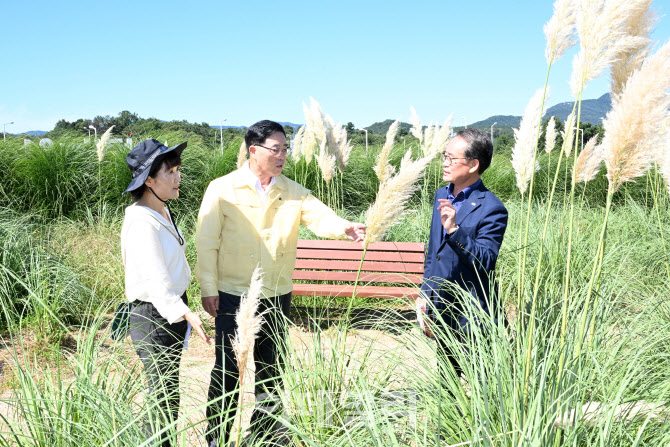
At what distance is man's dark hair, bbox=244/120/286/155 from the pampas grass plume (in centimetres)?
135

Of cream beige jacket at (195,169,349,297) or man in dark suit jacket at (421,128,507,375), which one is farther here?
cream beige jacket at (195,169,349,297)

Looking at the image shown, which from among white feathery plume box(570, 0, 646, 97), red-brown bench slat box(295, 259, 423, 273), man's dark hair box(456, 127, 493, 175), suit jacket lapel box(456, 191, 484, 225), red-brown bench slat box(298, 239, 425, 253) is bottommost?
red-brown bench slat box(295, 259, 423, 273)

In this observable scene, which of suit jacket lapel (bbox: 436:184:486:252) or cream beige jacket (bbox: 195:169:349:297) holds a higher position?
suit jacket lapel (bbox: 436:184:486:252)

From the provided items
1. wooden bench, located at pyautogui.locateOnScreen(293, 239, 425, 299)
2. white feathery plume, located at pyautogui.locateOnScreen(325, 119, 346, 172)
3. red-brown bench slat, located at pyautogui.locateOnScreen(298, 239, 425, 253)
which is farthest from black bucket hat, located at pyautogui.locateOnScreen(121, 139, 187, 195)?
red-brown bench slat, located at pyautogui.locateOnScreen(298, 239, 425, 253)

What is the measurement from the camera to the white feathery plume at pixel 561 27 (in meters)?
2.35

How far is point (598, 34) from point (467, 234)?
1055mm

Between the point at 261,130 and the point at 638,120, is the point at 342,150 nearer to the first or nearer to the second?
the point at 261,130

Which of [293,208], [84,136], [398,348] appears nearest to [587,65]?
[398,348]

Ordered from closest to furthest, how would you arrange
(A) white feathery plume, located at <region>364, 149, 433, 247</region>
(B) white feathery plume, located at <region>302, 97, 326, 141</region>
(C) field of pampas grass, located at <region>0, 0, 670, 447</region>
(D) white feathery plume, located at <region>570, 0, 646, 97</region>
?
(C) field of pampas grass, located at <region>0, 0, 670, 447</region> → (D) white feathery plume, located at <region>570, 0, 646, 97</region> → (A) white feathery plume, located at <region>364, 149, 433, 247</region> → (B) white feathery plume, located at <region>302, 97, 326, 141</region>

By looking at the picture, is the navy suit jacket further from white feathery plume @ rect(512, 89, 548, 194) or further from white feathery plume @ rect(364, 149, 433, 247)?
white feathery plume @ rect(364, 149, 433, 247)

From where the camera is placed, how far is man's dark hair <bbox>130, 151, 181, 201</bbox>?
9.11ft

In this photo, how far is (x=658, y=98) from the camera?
6.94ft

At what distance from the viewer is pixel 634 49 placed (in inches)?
106

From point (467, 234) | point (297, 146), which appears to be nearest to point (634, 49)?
point (467, 234)
